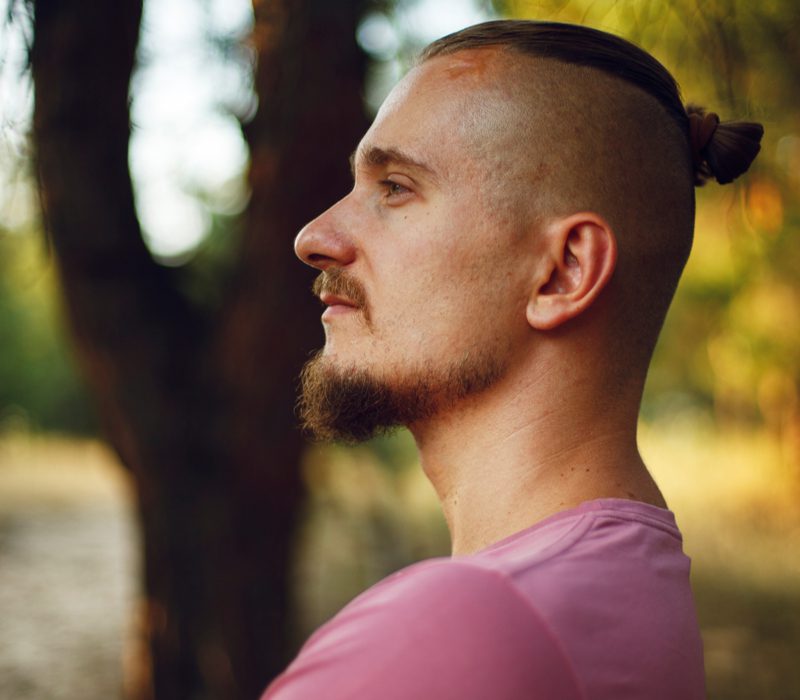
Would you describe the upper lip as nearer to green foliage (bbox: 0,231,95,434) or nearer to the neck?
the neck

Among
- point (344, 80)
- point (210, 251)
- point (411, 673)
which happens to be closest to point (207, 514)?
point (210, 251)

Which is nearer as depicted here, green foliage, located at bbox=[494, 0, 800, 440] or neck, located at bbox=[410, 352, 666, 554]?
neck, located at bbox=[410, 352, 666, 554]

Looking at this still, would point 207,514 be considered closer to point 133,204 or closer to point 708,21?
point 133,204

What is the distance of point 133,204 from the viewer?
179 inches

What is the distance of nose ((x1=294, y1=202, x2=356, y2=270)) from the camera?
73.4 inches

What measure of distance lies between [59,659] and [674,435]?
21633 millimetres

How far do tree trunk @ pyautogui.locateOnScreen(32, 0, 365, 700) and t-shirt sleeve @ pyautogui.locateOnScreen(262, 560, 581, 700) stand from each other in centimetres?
326

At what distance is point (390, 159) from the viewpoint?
1862 millimetres

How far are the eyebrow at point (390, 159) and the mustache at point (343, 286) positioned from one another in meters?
0.23

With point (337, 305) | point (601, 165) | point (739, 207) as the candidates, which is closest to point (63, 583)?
point (739, 207)

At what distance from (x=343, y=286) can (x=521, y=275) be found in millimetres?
363

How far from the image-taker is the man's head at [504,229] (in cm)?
173

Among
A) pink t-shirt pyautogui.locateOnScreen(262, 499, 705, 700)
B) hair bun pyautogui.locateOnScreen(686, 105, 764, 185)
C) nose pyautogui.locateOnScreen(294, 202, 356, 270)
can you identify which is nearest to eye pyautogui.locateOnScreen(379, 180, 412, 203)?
nose pyautogui.locateOnScreen(294, 202, 356, 270)

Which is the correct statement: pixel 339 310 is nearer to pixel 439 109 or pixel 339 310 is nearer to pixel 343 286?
pixel 343 286
